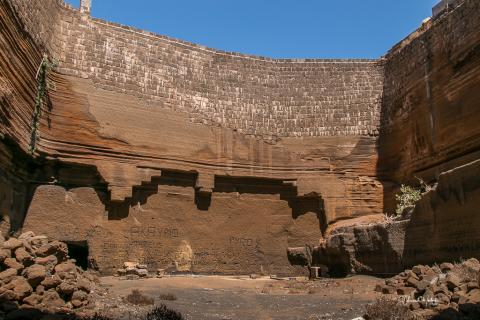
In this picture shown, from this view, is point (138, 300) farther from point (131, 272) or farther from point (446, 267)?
point (446, 267)

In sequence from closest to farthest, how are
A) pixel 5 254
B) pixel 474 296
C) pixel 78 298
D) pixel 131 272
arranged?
pixel 474 296 → pixel 5 254 → pixel 78 298 → pixel 131 272

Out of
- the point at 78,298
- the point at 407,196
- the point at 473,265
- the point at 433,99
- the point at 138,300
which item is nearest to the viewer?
the point at 78,298

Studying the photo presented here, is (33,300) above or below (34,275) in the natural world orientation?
below

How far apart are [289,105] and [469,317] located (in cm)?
1439

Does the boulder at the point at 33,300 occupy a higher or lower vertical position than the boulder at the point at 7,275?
lower

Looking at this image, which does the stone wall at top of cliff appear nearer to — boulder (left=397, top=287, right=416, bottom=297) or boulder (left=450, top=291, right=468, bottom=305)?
boulder (left=397, top=287, right=416, bottom=297)

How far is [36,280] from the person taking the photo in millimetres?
8195

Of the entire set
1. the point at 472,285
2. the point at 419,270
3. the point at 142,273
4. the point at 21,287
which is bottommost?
the point at 21,287

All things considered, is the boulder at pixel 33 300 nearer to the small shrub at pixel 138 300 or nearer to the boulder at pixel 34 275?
the boulder at pixel 34 275

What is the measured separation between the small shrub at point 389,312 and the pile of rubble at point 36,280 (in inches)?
190

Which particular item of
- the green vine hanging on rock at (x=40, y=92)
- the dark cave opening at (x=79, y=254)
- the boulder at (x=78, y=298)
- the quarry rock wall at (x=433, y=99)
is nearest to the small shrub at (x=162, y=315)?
the boulder at (x=78, y=298)

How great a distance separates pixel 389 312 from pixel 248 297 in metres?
5.08

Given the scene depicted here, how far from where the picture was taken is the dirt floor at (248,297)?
959cm

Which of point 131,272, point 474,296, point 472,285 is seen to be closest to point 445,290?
point 472,285
